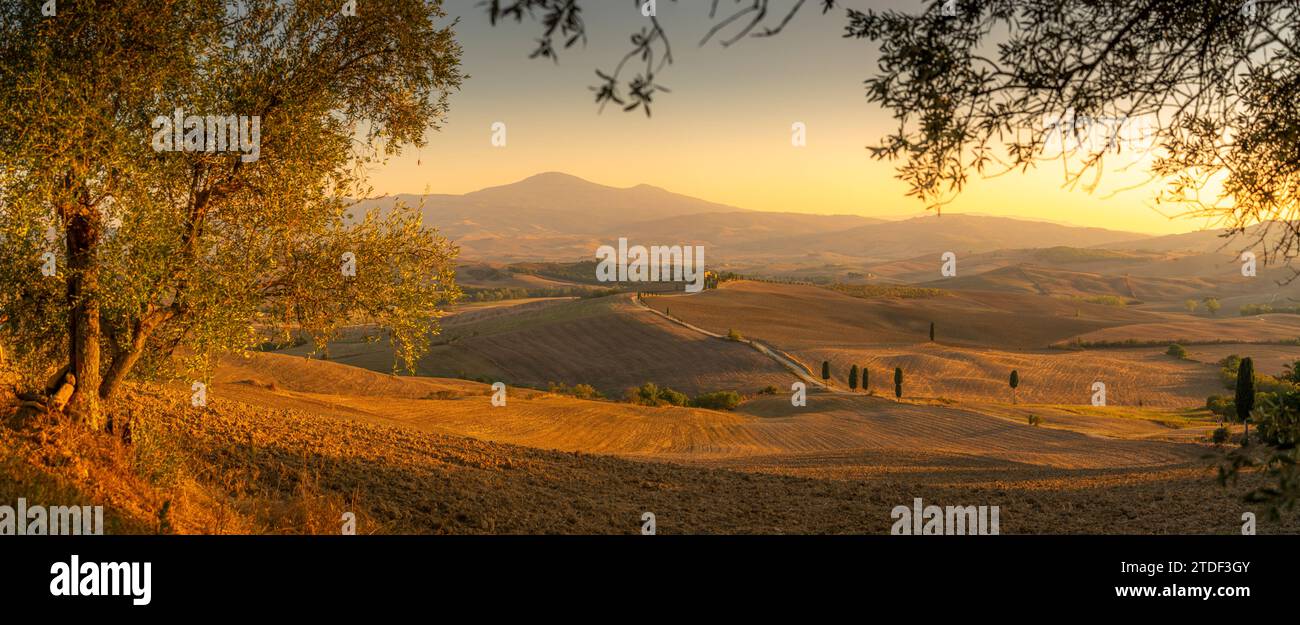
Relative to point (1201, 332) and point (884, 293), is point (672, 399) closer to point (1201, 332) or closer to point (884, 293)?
point (1201, 332)

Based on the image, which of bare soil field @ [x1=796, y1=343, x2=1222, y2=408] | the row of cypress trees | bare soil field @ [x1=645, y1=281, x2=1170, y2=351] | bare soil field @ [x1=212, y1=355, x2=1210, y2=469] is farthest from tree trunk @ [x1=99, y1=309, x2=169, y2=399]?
bare soil field @ [x1=645, y1=281, x2=1170, y2=351]

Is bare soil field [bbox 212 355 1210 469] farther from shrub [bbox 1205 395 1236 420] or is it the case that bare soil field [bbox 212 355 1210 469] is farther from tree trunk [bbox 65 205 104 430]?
tree trunk [bbox 65 205 104 430]

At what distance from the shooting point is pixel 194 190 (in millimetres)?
12016

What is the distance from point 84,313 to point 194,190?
234cm

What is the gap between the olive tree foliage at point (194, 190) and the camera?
10.5 metres

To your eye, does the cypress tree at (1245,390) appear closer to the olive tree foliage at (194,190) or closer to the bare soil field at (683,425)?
the bare soil field at (683,425)

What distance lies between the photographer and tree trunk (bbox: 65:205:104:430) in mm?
10859

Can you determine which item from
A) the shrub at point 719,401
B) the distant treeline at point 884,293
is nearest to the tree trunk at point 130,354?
the shrub at point 719,401

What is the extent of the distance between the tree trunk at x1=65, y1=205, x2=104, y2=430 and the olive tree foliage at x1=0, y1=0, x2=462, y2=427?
0.09 ft

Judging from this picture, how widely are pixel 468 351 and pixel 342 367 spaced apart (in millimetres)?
30852

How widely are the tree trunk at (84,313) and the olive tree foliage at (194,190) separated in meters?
0.03
